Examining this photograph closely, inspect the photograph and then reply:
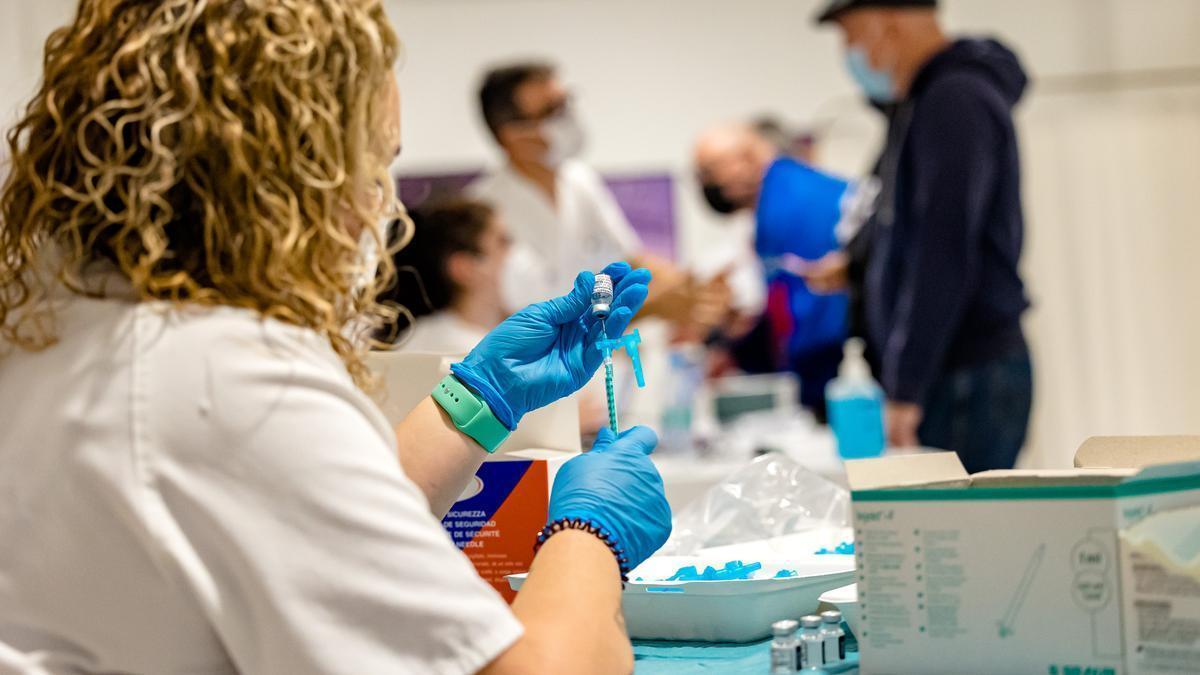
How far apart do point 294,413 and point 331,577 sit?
0.10m

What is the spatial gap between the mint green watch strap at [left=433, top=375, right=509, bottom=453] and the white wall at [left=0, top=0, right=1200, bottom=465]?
379 cm

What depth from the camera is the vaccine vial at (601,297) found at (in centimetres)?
114

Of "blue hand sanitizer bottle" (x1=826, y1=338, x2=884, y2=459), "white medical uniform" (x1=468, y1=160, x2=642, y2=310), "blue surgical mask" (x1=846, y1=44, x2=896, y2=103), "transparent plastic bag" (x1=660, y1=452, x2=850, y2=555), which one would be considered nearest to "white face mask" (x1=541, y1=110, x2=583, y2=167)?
"white medical uniform" (x1=468, y1=160, x2=642, y2=310)

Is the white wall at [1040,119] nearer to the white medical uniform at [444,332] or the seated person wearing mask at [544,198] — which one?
the seated person wearing mask at [544,198]

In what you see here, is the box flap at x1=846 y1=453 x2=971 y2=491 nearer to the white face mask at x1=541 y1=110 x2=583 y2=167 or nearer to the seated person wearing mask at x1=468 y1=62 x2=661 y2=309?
the seated person wearing mask at x1=468 y1=62 x2=661 y2=309

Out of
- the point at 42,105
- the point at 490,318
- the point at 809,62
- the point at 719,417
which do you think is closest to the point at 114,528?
the point at 42,105

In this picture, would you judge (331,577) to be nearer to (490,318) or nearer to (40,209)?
(40,209)

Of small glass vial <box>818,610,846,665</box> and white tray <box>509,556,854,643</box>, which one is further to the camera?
white tray <box>509,556,854,643</box>

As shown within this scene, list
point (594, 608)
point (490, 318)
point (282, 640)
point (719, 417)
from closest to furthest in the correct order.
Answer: point (282, 640) < point (594, 608) < point (490, 318) < point (719, 417)

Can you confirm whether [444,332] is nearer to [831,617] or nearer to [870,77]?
[870,77]

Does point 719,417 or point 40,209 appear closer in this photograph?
point 40,209

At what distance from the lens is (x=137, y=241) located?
0.80 metres

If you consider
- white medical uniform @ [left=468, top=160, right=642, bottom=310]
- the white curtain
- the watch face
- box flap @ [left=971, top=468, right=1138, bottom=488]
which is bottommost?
the white curtain

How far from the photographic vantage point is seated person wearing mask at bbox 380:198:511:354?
3.30 m
